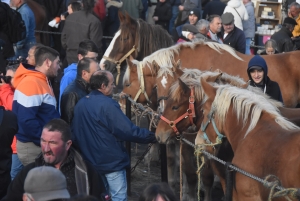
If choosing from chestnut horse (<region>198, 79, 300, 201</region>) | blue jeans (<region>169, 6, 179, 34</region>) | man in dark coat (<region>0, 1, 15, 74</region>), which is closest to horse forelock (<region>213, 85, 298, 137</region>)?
chestnut horse (<region>198, 79, 300, 201</region>)

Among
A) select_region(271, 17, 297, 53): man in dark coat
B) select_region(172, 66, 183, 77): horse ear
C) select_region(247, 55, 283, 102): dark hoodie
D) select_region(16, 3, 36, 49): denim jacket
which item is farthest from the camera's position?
select_region(271, 17, 297, 53): man in dark coat

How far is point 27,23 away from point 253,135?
25.2 feet

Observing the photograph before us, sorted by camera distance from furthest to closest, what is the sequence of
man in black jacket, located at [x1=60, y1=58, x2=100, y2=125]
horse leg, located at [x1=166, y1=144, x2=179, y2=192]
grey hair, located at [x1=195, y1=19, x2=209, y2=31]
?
grey hair, located at [x1=195, y1=19, x2=209, y2=31] < horse leg, located at [x1=166, y1=144, x2=179, y2=192] < man in black jacket, located at [x1=60, y1=58, x2=100, y2=125]

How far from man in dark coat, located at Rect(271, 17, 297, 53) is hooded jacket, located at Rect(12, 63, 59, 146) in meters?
7.49

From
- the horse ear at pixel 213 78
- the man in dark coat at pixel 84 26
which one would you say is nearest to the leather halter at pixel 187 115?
the horse ear at pixel 213 78

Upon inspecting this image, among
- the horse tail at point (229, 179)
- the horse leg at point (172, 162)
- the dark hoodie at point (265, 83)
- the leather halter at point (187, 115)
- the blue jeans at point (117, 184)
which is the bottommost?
the horse leg at point (172, 162)

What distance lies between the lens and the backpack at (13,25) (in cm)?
1067

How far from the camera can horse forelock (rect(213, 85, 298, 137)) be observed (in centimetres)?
561

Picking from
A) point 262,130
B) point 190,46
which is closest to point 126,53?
point 190,46

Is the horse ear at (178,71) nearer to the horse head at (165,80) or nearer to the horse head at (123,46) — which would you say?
the horse head at (165,80)

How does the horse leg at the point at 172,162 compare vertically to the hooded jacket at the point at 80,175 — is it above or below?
below

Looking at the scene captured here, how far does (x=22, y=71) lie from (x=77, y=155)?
5.47ft

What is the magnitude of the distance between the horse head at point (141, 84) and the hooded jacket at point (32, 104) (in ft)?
8.28

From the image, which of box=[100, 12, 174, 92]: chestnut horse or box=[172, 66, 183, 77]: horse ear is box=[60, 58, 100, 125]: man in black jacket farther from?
box=[100, 12, 174, 92]: chestnut horse
